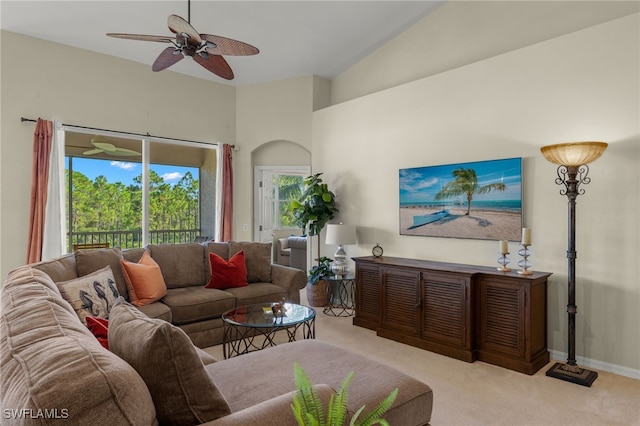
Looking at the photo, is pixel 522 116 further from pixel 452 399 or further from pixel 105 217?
pixel 105 217

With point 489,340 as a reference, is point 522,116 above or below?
above

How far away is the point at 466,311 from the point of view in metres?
3.61

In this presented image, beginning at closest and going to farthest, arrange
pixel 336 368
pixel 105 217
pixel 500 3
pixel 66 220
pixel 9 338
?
pixel 9 338, pixel 336 368, pixel 500 3, pixel 66 220, pixel 105 217

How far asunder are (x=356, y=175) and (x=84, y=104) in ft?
12.3

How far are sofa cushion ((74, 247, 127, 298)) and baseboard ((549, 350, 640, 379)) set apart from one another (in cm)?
414

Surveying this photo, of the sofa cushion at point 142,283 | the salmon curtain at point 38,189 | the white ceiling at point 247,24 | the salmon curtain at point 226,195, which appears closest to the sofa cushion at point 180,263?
the sofa cushion at point 142,283

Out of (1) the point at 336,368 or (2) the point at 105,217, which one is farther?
(2) the point at 105,217

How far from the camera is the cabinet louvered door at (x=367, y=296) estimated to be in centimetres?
447

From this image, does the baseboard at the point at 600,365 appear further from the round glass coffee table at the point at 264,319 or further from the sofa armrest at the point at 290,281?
the sofa armrest at the point at 290,281

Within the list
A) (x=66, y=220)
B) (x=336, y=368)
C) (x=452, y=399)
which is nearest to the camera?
(x=336, y=368)

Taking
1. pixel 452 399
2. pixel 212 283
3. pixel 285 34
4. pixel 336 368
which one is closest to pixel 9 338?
pixel 336 368

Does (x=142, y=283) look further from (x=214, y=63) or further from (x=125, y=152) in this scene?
(x=125, y=152)

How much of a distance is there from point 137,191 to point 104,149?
732mm

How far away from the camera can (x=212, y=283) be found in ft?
14.3
